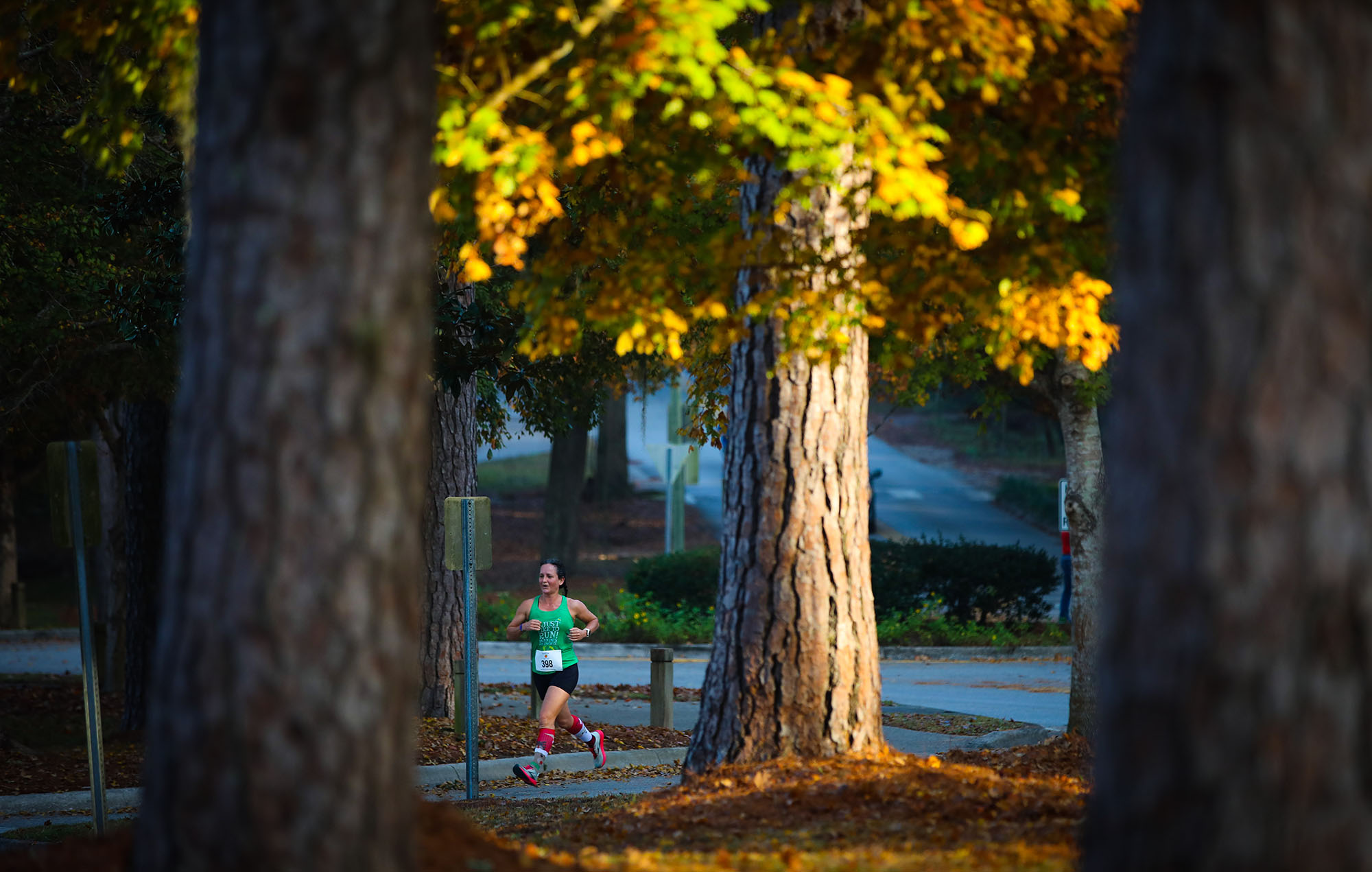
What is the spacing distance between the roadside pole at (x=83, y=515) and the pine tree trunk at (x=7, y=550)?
21.4 m

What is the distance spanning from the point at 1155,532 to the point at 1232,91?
1.03m

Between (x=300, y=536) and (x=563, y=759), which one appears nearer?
(x=300, y=536)

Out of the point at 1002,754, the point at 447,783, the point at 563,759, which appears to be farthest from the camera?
the point at 563,759

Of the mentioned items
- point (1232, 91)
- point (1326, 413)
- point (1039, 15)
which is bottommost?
point (1326, 413)

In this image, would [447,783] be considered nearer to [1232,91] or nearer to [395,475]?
[395,475]

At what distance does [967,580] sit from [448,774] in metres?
11.6

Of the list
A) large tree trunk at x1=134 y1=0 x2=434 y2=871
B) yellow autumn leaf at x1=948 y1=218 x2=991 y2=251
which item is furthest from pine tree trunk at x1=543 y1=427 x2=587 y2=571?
large tree trunk at x1=134 y1=0 x2=434 y2=871

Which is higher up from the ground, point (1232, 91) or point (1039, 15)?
point (1039, 15)

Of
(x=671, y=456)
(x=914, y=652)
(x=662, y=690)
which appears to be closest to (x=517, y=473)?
(x=671, y=456)

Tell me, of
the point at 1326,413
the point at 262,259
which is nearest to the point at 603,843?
the point at 262,259

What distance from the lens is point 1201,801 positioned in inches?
126

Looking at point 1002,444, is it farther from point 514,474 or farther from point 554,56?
point 554,56

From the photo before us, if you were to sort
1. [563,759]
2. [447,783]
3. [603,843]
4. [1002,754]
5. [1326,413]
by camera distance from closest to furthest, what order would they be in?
[1326,413] → [603,843] → [1002,754] → [447,783] → [563,759]

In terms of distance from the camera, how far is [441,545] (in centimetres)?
1379
